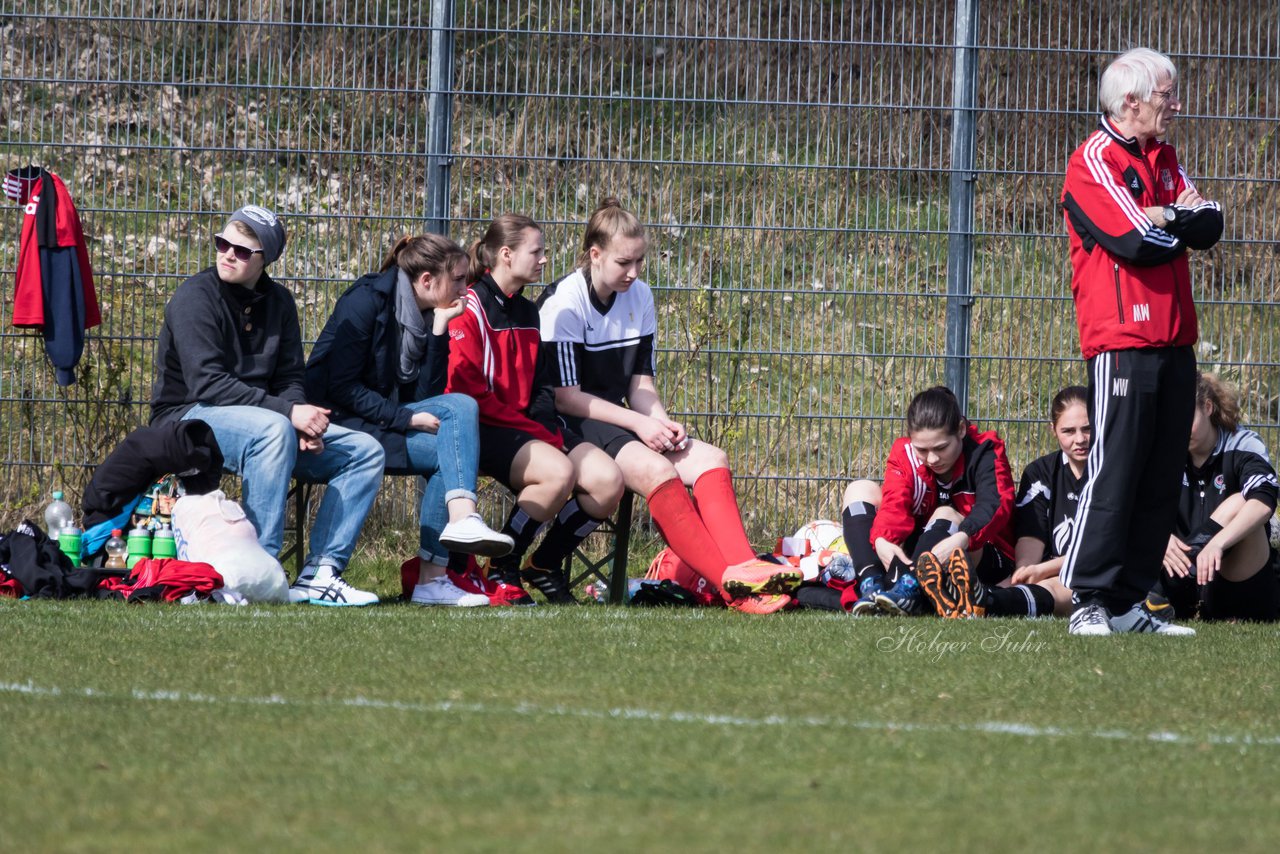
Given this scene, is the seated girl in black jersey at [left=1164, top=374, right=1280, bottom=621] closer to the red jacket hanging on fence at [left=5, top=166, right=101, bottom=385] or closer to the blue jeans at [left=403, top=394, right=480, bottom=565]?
the blue jeans at [left=403, top=394, right=480, bottom=565]

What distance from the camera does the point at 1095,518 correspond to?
201 inches

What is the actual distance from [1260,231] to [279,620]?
17.1ft

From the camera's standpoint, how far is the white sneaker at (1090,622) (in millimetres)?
5098

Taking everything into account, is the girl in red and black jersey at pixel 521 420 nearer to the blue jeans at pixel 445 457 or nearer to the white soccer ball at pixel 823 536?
the blue jeans at pixel 445 457

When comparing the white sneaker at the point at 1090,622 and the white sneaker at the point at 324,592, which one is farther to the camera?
the white sneaker at the point at 324,592

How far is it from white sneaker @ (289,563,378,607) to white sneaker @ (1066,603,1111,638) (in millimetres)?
2557

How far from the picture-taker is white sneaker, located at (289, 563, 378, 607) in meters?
5.79

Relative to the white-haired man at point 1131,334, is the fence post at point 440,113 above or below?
above

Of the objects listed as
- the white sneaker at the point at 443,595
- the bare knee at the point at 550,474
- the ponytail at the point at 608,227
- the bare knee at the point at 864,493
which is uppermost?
the ponytail at the point at 608,227

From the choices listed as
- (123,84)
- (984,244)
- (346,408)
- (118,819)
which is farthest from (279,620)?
(984,244)

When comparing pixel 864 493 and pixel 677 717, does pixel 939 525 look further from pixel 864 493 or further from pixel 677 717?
pixel 677 717

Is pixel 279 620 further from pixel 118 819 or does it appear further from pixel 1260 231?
pixel 1260 231

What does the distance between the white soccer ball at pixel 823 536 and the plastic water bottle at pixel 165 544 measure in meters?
2.66

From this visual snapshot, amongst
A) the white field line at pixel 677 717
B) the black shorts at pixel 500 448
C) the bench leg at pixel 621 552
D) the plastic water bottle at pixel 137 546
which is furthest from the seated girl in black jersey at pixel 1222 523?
the plastic water bottle at pixel 137 546
